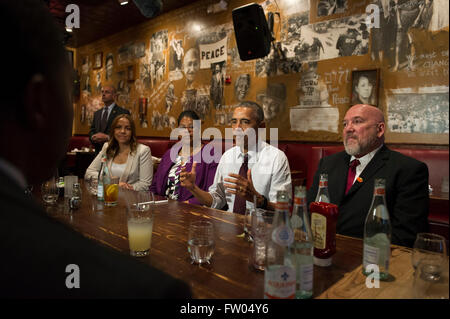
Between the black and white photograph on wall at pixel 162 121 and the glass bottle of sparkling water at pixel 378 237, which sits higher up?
the black and white photograph on wall at pixel 162 121

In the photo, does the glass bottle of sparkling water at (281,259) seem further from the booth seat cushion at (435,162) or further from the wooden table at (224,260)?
the booth seat cushion at (435,162)

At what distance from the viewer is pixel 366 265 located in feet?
3.07

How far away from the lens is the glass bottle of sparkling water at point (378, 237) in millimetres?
927

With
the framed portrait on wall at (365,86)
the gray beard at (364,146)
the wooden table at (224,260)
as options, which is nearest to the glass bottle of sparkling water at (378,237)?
the wooden table at (224,260)

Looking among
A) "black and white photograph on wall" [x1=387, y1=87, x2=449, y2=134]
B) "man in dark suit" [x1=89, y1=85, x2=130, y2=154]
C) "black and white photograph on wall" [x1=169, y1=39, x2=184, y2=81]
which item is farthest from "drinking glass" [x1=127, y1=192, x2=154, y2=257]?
"black and white photograph on wall" [x1=169, y1=39, x2=184, y2=81]

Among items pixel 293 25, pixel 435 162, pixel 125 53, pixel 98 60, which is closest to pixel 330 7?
pixel 293 25

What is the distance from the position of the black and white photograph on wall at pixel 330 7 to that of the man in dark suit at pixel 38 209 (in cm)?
390

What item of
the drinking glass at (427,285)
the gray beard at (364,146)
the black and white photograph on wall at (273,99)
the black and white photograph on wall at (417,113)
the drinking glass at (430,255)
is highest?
the black and white photograph on wall at (273,99)

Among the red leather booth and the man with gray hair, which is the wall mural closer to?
the red leather booth

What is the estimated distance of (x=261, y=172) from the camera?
2.42 metres

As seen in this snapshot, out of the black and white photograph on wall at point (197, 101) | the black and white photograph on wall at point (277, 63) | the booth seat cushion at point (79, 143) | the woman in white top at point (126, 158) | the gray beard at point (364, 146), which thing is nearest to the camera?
the gray beard at point (364, 146)
